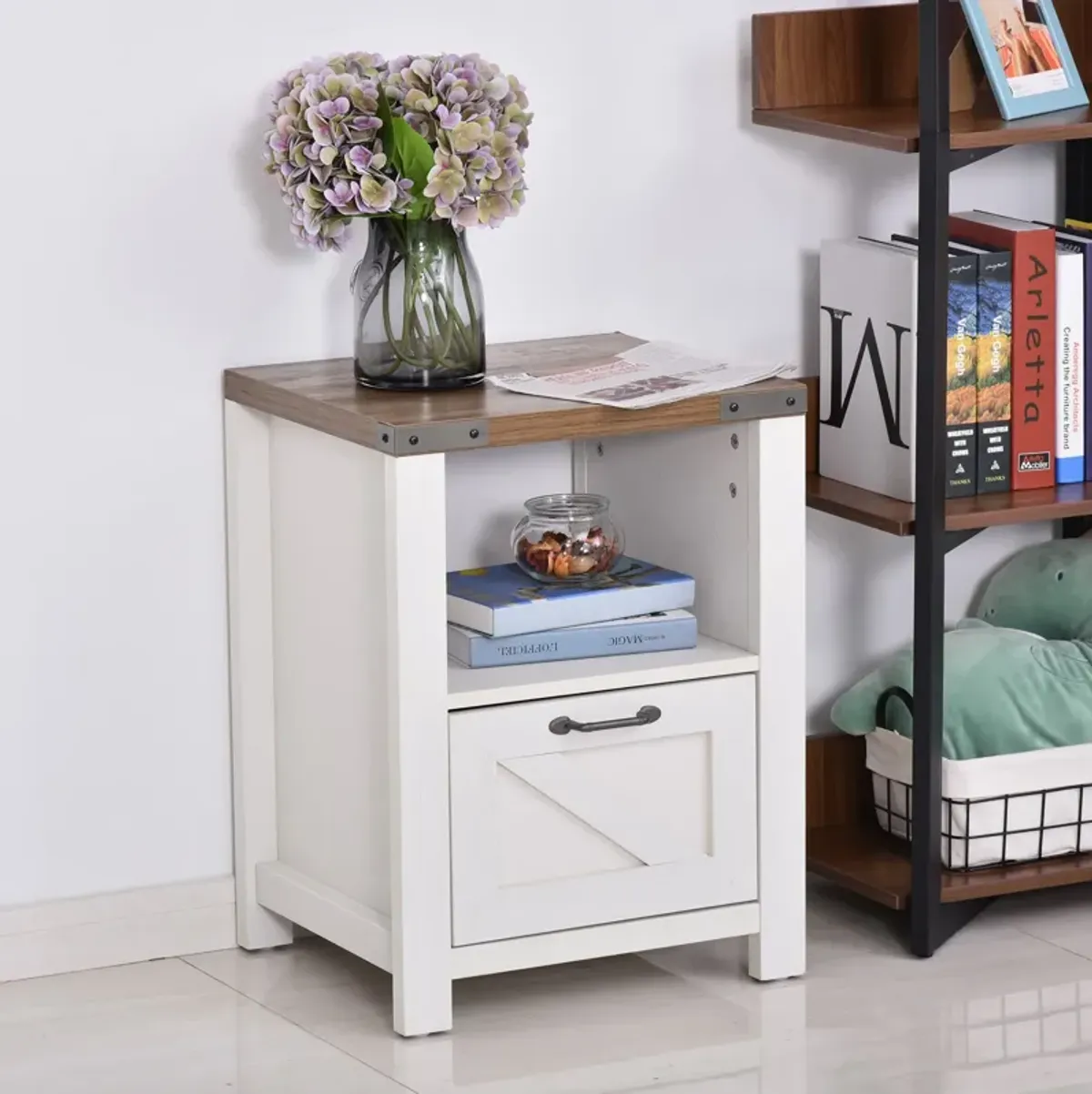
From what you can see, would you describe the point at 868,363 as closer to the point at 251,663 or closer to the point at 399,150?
the point at 399,150

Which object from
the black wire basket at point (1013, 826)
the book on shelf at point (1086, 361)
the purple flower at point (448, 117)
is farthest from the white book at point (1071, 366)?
the purple flower at point (448, 117)

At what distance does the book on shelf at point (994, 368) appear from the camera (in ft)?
7.54

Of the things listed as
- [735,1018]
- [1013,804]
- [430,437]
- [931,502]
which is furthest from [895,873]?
[430,437]

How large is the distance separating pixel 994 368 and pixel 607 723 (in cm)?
56

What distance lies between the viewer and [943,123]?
2.15 metres

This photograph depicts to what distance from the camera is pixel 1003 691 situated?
238cm

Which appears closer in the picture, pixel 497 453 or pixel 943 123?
pixel 943 123

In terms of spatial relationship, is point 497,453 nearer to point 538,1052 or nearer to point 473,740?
point 473,740

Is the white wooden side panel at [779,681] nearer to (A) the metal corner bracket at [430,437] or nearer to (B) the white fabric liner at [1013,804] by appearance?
(B) the white fabric liner at [1013,804]

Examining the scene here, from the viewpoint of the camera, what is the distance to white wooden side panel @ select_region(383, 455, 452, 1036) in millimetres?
2004

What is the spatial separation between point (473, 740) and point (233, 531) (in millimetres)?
376

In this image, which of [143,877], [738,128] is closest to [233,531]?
[143,877]

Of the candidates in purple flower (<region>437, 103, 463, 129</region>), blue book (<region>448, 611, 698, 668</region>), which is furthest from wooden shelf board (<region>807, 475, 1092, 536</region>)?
purple flower (<region>437, 103, 463, 129</region>)

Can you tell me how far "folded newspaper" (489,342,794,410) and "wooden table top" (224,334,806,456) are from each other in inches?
0.4
